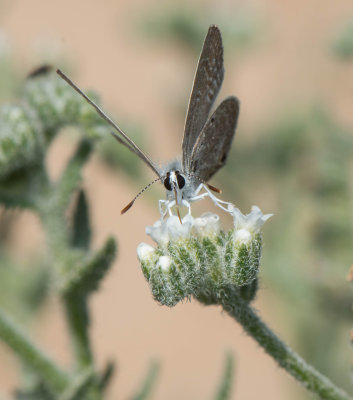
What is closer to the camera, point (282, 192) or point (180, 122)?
point (282, 192)

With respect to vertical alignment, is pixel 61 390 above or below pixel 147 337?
above

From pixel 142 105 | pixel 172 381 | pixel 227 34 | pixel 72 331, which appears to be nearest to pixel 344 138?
pixel 227 34

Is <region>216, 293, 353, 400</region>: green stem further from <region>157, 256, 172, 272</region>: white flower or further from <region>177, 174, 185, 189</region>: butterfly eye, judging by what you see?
<region>177, 174, 185, 189</region>: butterfly eye

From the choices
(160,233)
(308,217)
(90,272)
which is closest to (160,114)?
(308,217)

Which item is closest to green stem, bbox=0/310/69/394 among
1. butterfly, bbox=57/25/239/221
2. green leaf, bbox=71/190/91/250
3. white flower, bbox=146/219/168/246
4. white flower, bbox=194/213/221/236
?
green leaf, bbox=71/190/91/250

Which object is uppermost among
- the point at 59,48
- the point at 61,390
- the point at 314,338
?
the point at 59,48

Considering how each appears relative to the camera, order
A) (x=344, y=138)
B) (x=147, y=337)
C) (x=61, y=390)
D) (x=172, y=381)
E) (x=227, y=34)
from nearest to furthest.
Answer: (x=61, y=390) < (x=344, y=138) < (x=227, y=34) < (x=172, y=381) < (x=147, y=337)

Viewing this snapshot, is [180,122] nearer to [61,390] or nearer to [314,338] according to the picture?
[314,338]
